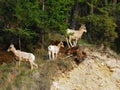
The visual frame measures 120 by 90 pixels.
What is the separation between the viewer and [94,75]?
1137 inches

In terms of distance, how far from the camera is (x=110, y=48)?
31375 mm

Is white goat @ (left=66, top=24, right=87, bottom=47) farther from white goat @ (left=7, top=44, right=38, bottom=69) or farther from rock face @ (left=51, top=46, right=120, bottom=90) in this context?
white goat @ (left=7, top=44, right=38, bottom=69)

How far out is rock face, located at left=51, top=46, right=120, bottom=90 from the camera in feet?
92.0

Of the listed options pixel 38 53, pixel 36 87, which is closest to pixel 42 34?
pixel 38 53

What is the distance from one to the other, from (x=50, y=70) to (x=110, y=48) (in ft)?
17.3

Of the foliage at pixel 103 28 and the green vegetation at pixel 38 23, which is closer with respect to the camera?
the green vegetation at pixel 38 23

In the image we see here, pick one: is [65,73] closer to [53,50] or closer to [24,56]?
[53,50]

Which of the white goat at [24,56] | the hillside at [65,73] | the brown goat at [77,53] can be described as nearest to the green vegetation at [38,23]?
the hillside at [65,73]

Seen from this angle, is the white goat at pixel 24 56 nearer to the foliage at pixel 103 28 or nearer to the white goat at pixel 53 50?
the white goat at pixel 53 50

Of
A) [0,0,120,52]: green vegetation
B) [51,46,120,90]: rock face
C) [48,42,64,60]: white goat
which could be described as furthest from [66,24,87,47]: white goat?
[48,42,64,60]: white goat

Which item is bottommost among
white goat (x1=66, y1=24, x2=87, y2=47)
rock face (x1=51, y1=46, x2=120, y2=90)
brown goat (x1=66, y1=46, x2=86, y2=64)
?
rock face (x1=51, y1=46, x2=120, y2=90)

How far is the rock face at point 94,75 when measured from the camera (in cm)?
2805

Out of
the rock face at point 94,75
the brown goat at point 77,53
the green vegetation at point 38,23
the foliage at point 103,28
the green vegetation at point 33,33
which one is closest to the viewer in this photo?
the green vegetation at point 33,33

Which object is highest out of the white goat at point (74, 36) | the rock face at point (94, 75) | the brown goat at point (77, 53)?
the white goat at point (74, 36)
